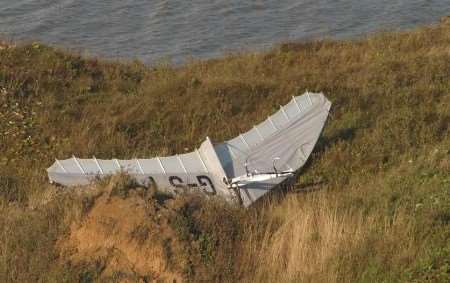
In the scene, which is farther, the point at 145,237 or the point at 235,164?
the point at 235,164

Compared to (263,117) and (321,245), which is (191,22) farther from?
(321,245)

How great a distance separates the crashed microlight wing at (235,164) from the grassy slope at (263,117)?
366mm

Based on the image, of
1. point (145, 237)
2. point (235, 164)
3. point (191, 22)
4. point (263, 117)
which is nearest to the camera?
point (145, 237)

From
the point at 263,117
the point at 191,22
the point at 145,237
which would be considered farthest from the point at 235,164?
the point at 191,22

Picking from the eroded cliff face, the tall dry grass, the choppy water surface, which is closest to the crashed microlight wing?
the eroded cliff face

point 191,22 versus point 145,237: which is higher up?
point 145,237

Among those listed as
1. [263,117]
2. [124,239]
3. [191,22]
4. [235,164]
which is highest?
[124,239]

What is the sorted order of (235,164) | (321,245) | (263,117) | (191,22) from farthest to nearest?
(191,22) < (263,117) < (235,164) < (321,245)

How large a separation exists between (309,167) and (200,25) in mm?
15285

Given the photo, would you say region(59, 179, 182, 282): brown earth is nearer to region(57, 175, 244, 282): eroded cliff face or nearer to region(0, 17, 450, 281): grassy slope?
region(57, 175, 244, 282): eroded cliff face

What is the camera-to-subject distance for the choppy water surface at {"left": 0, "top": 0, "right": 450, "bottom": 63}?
2262 centimetres

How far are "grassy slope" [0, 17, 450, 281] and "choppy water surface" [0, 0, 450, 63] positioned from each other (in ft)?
15.3

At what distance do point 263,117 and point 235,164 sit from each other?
8.89ft

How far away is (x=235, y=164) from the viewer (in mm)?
9680
